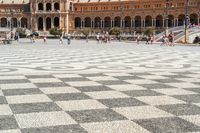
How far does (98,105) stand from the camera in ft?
28.5

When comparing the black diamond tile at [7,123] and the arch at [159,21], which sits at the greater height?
the arch at [159,21]

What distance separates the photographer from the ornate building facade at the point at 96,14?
360ft

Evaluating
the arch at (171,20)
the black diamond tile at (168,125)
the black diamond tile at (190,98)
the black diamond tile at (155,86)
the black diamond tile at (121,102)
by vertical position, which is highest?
the arch at (171,20)

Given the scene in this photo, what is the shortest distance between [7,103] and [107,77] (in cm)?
545

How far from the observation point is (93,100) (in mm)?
9219

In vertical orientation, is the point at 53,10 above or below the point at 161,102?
above

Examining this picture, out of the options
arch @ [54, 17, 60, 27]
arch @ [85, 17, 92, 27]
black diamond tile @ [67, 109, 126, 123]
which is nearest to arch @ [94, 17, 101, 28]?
arch @ [85, 17, 92, 27]

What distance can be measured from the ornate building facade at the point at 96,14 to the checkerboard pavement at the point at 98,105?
96.4 metres

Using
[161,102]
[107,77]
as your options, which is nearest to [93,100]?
[161,102]

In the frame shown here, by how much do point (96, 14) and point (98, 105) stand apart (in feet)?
386

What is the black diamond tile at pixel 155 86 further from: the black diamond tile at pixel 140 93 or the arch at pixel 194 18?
the arch at pixel 194 18

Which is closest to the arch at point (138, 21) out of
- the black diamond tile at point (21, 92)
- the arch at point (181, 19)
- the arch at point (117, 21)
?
the arch at point (117, 21)

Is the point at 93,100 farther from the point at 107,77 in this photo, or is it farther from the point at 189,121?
the point at 107,77

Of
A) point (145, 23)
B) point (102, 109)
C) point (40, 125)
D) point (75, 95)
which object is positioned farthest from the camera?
point (145, 23)
